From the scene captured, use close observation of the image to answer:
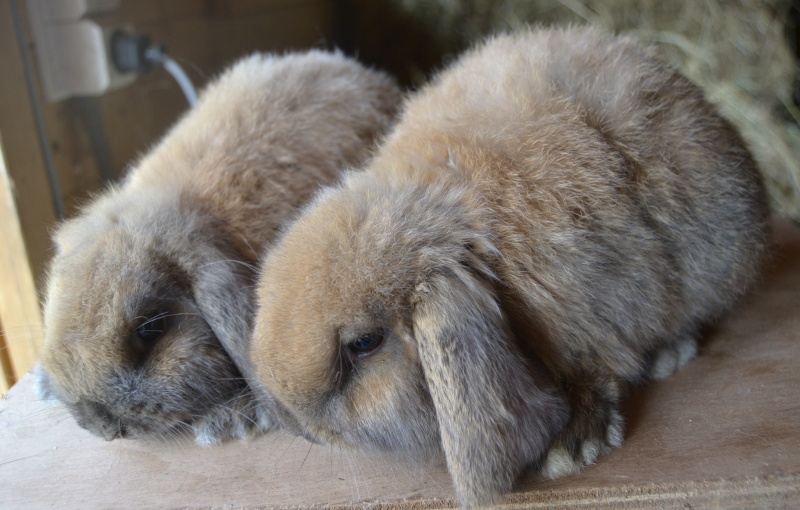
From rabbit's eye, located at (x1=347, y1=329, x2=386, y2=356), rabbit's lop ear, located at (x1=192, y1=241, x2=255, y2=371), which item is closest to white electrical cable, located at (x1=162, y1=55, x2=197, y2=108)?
rabbit's lop ear, located at (x1=192, y1=241, x2=255, y2=371)

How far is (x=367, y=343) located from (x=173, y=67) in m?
2.03

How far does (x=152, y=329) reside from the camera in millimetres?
1636

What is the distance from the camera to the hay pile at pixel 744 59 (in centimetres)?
324

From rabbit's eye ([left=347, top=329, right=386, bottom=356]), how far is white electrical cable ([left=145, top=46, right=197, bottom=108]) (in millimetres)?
1829

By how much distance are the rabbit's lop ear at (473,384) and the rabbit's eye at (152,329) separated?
0.68m

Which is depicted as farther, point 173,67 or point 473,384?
point 173,67

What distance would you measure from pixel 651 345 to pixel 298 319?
0.87 metres

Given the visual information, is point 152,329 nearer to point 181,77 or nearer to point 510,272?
point 510,272

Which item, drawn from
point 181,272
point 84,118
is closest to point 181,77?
point 84,118

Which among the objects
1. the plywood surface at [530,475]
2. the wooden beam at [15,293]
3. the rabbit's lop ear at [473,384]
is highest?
the rabbit's lop ear at [473,384]

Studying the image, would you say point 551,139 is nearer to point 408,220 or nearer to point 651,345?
point 408,220

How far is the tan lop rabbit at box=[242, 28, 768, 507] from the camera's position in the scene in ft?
4.43

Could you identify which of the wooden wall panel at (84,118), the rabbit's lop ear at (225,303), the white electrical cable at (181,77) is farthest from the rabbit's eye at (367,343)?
the white electrical cable at (181,77)

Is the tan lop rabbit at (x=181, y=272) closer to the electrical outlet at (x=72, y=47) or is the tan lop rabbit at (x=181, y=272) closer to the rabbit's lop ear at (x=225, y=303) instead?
the rabbit's lop ear at (x=225, y=303)
